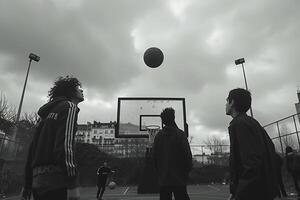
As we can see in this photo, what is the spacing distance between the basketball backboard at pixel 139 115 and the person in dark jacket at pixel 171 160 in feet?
27.7

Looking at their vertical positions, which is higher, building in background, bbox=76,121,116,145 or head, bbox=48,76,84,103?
building in background, bbox=76,121,116,145

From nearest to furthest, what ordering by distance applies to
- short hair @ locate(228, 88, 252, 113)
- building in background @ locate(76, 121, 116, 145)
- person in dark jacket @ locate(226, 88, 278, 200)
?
1. person in dark jacket @ locate(226, 88, 278, 200)
2. short hair @ locate(228, 88, 252, 113)
3. building in background @ locate(76, 121, 116, 145)

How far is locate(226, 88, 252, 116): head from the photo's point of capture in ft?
8.51

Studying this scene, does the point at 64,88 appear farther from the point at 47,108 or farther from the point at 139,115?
the point at 139,115

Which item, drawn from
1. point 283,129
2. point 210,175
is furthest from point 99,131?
point 283,129

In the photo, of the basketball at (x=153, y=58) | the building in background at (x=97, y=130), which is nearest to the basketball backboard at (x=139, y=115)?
the basketball at (x=153, y=58)

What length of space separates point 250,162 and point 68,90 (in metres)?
1.88

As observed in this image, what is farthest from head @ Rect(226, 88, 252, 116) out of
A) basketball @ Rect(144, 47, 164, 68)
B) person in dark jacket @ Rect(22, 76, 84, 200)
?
basketball @ Rect(144, 47, 164, 68)

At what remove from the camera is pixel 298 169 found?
9328 millimetres

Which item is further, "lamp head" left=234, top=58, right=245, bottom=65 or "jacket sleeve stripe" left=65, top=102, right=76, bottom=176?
"lamp head" left=234, top=58, right=245, bottom=65

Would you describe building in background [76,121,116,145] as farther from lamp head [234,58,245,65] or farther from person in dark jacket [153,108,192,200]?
person in dark jacket [153,108,192,200]

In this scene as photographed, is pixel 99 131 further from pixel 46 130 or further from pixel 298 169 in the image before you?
pixel 46 130

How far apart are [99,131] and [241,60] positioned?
67.9 meters

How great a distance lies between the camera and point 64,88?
116 inches
